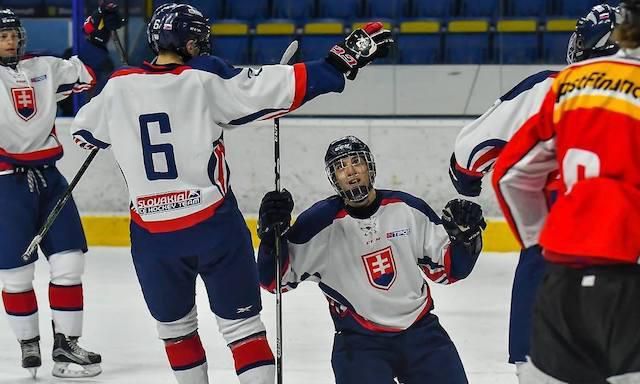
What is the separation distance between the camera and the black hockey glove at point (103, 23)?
389 centimetres

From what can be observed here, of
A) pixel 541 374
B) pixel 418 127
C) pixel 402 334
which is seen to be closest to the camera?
pixel 541 374

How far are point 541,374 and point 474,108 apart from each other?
4.24 m

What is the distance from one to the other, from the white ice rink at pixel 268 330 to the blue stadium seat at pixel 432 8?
1725 mm

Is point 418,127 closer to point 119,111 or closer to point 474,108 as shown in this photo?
point 474,108

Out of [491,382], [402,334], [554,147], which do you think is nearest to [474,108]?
[491,382]

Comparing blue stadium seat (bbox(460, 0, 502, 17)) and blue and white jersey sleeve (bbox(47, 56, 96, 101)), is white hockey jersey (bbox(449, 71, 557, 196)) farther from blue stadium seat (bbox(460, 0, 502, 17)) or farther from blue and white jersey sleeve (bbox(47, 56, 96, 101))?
blue stadium seat (bbox(460, 0, 502, 17))

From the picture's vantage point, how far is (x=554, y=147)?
6.34 ft

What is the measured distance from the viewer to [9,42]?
3.90m

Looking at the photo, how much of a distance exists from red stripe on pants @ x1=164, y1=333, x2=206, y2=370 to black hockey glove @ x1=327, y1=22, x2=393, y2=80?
Result: 0.78m

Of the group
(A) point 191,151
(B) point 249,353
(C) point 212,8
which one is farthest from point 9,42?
(C) point 212,8

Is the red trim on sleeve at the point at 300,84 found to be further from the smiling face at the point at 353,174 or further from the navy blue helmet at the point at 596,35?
the navy blue helmet at the point at 596,35

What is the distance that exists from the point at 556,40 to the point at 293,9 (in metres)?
1.74

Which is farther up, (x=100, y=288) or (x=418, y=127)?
(x=418, y=127)

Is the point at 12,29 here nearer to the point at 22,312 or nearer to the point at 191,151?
the point at 22,312
